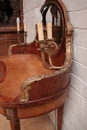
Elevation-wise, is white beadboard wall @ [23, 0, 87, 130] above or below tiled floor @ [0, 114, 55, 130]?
above

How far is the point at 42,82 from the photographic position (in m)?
0.61

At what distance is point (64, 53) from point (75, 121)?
1.61ft

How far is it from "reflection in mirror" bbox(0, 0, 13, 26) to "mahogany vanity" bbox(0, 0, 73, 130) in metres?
1.40

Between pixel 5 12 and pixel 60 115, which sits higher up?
pixel 5 12

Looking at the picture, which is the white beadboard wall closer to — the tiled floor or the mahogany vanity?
the mahogany vanity

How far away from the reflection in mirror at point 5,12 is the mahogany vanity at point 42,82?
4.60 ft

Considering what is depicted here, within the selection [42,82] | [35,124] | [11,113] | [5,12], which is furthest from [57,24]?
[5,12]

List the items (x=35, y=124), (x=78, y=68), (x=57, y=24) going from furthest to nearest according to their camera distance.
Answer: (x=35, y=124), (x=57, y=24), (x=78, y=68)

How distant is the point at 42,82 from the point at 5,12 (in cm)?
196

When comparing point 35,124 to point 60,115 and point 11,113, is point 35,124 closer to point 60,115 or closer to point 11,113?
point 60,115

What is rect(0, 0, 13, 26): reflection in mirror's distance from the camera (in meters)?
2.14

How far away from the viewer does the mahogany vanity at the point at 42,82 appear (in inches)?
23.7

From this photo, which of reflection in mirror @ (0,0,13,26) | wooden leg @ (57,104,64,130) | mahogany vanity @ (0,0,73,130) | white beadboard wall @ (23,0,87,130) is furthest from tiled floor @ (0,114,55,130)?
reflection in mirror @ (0,0,13,26)

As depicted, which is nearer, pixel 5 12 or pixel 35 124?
pixel 35 124
